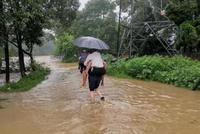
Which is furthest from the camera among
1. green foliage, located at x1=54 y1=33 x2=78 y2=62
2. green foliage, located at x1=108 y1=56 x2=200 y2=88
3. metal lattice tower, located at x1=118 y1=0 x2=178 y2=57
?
green foliage, located at x1=54 y1=33 x2=78 y2=62

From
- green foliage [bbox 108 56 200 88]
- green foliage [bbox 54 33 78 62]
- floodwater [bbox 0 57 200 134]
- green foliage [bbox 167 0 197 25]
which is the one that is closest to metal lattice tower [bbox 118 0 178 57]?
green foliage [bbox 167 0 197 25]

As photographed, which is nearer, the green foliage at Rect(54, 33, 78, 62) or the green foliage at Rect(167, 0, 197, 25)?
the green foliage at Rect(167, 0, 197, 25)

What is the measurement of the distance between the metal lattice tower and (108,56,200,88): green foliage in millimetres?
6106

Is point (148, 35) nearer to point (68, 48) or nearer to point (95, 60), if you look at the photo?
point (95, 60)

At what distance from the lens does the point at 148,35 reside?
2955 centimetres

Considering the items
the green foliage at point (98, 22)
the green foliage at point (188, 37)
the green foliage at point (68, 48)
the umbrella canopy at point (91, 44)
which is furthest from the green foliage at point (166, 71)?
the green foliage at point (68, 48)

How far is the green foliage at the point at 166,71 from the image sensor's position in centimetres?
1611

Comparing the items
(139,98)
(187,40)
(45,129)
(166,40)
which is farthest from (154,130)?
(166,40)

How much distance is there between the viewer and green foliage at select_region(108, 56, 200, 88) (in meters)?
16.1

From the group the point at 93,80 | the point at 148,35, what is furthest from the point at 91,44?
A: the point at 148,35

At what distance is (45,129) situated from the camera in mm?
7648

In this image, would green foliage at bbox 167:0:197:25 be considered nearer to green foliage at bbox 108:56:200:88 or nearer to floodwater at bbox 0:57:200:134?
green foliage at bbox 108:56:200:88

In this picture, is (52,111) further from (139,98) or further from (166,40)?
(166,40)

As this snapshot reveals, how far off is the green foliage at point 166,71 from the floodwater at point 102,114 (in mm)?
3328
